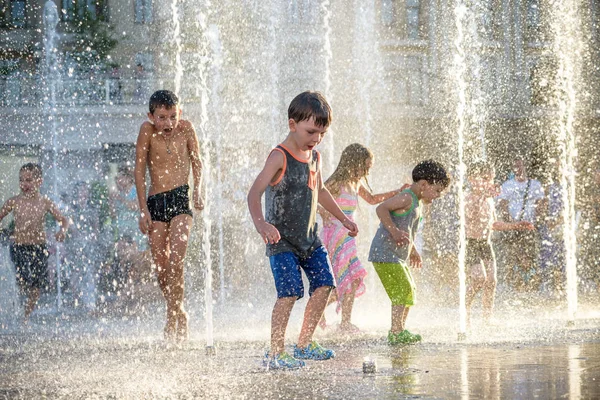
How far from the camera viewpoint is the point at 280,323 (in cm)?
487

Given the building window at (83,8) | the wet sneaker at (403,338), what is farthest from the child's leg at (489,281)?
the building window at (83,8)

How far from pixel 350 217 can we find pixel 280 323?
85.4 inches

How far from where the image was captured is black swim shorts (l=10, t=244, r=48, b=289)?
27.2 ft

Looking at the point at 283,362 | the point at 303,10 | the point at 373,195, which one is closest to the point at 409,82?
the point at 303,10

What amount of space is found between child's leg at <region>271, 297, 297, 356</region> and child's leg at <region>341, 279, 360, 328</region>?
6.45ft

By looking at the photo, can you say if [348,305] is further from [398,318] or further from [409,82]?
[409,82]

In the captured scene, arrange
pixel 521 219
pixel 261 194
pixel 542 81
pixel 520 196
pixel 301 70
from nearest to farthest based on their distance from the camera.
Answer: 1. pixel 261 194
2. pixel 521 219
3. pixel 520 196
4. pixel 301 70
5. pixel 542 81

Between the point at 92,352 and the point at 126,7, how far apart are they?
85.3 feet

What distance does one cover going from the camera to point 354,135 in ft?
75.3

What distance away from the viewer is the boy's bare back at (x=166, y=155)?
20.1 ft

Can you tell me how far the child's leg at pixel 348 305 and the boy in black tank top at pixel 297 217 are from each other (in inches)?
69.5

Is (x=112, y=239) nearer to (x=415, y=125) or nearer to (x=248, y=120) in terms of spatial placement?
(x=248, y=120)

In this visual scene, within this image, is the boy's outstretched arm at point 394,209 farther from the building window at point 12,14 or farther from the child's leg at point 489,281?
the building window at point 12,14

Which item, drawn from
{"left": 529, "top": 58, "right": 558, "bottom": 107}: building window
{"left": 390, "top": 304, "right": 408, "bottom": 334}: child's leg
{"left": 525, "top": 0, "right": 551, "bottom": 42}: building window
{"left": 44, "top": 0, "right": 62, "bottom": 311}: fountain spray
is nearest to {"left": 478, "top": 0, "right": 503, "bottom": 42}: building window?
{"left": 525, "top": 0, "right": 551, "bottom": 42}: building window
